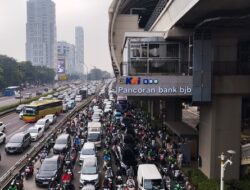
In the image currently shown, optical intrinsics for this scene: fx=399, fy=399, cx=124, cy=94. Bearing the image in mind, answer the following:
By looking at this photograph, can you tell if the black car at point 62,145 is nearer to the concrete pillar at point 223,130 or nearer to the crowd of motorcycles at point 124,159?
the crowd of motorcycles at point 124,159

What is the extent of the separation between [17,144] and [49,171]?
7723 millimetres

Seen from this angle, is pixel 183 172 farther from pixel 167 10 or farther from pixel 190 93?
pixel 167 10

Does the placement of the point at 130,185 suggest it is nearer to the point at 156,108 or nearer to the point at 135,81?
the point at 135,81

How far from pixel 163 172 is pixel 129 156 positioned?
2436 mm

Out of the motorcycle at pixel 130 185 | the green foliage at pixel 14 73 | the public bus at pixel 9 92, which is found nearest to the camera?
the motorcycle at pixel 130 185

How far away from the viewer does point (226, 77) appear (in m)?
19.5

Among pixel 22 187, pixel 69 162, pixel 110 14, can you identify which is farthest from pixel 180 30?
pixel 110 14

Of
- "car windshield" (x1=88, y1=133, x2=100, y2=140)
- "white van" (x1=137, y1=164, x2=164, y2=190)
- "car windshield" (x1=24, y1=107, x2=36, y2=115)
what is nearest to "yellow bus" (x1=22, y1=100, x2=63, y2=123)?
"car windshield" (x1=24, y1=107, x2=36, y2=115)

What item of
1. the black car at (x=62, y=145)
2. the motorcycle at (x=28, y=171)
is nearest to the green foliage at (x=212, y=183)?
the motorcycle at (x=28, y=171)

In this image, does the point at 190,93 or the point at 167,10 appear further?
the point at 167,10

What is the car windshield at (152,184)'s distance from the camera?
17641mm

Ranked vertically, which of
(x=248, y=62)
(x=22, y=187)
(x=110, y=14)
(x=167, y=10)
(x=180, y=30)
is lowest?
(x=22, y=187)

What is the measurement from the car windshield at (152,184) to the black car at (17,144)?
40.3 feet

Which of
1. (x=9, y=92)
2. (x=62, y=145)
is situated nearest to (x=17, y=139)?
(x=62, y=145)
